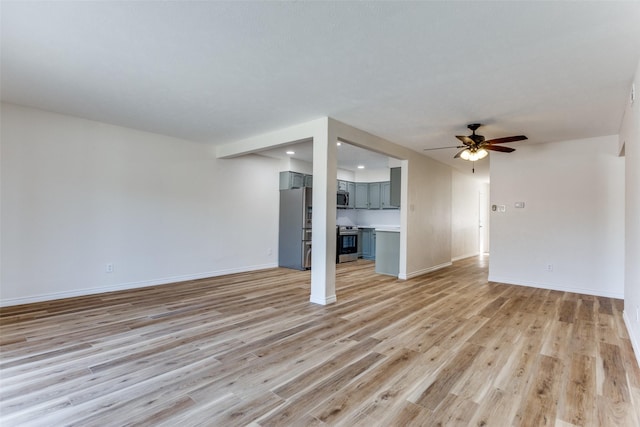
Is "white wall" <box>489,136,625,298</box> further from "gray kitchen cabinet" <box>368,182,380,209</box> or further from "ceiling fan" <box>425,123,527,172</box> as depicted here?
"gray kitchen cabinet" <box>368,182,380,209</box>

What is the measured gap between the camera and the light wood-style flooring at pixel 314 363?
1.83 meters

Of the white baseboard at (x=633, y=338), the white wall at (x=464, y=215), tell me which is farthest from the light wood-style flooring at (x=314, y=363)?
the white wall at (x=464, y=215)

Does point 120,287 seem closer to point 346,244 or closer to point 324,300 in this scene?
point 324,300

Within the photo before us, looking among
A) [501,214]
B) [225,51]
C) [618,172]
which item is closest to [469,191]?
[501,214]

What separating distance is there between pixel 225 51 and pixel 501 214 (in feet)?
17.9

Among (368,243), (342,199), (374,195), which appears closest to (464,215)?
(374,195)

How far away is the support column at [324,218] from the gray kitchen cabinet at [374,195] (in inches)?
183

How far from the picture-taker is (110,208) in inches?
183

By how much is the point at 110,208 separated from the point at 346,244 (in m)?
5.18

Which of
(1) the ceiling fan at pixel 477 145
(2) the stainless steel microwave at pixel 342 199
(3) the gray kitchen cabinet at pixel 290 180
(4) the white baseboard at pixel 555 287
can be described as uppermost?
(1) the ceiling fan at pixel 477 145

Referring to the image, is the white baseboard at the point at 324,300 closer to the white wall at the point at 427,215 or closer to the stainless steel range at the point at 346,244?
the white wall at the point at 427,215

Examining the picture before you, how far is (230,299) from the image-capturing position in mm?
4266

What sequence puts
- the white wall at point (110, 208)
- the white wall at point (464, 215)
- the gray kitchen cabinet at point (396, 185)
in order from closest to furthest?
the white wall at point (110, 208)
the gray kitchen cabinet at point (396, 185)
the white wall at point (464, 215)

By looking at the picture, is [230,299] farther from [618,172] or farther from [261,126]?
[618,172]
